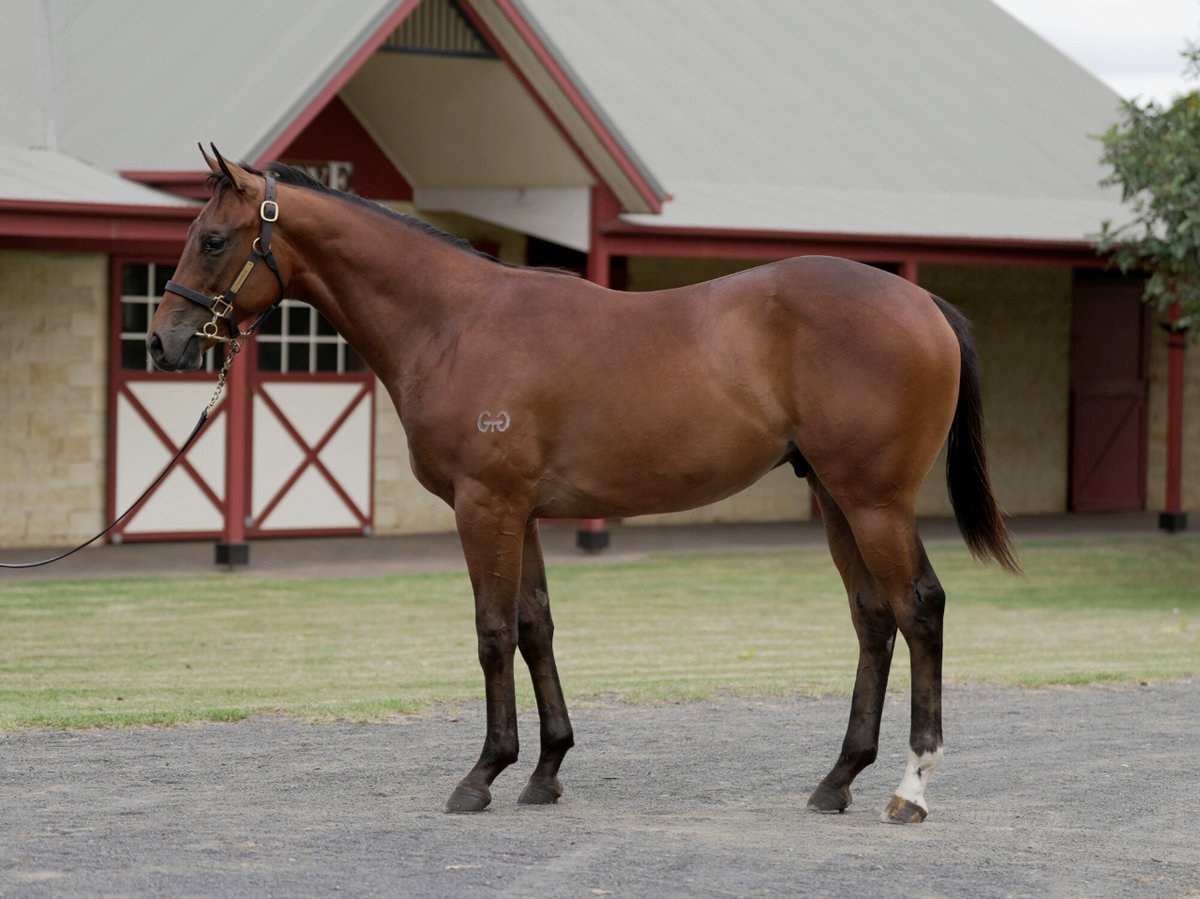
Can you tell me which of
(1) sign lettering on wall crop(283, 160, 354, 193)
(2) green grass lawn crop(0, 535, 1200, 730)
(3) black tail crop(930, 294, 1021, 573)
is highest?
(1) sign lettering on wall crop(283, 160, 354, 193)

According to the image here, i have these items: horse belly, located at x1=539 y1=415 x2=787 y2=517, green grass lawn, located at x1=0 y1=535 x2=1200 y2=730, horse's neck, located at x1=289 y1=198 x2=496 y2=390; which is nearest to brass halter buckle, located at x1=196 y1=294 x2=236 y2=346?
horse's neck, located at x1=289 y1=198 x2=496 y2=390

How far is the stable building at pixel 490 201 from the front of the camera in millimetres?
15008

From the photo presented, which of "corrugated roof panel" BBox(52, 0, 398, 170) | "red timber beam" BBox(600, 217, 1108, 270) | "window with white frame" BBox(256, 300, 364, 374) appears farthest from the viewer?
"window with white frame" BBox(256, 300, 364, 374)

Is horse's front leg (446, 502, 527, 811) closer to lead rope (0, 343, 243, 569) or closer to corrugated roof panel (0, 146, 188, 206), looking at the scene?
lead rope (0, 343, 243, 569)

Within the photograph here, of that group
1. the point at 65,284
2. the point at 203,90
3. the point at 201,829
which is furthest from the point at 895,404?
the point at 65,284

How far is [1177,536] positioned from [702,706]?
11.5m

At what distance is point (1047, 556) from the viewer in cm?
1747

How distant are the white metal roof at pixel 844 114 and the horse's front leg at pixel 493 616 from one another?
9.95 meters

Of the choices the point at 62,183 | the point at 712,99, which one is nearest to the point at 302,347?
the point at 62,183

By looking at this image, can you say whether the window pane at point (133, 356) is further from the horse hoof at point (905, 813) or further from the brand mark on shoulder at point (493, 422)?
the horse hoof at point (905, 813)

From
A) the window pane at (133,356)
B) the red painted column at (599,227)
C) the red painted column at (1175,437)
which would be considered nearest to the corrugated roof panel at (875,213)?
the red painted column at (599,227)

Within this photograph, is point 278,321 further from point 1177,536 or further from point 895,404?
point 895,404

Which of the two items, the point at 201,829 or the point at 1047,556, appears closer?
the point at 201,829

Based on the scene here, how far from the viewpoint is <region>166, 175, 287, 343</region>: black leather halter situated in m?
6.59
